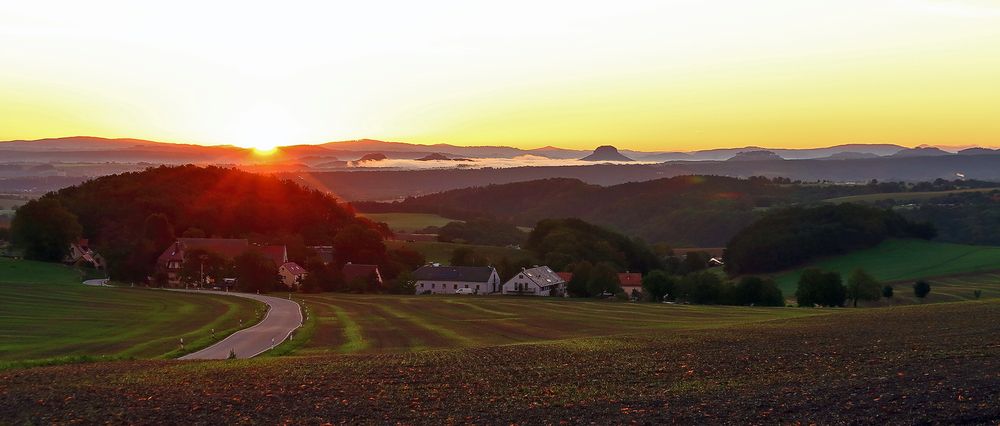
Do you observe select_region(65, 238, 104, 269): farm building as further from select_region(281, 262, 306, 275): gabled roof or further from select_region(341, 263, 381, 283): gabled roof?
select_region(341, 263, 381, 283): gabled roof

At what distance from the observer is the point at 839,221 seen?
4884 inches

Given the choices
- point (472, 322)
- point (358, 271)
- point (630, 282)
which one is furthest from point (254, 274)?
point (472, 322)

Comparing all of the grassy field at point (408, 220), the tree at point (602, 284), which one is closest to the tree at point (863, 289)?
the tree at point (602, 284)

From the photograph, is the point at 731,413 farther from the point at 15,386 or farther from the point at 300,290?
the point at 300,290

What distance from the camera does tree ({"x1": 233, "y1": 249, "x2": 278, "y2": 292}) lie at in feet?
289

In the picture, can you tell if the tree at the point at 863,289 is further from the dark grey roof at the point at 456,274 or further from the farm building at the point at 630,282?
the dark grey roof at the point at 456,274

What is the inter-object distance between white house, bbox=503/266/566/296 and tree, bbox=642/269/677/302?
54.2 feet

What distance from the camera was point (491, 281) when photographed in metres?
107

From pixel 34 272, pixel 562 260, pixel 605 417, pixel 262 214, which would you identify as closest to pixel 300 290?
pixel 34 272

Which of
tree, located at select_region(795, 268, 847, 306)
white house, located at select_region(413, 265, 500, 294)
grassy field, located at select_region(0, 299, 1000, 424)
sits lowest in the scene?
white house, located at select_region(413, 265, 500, 294)

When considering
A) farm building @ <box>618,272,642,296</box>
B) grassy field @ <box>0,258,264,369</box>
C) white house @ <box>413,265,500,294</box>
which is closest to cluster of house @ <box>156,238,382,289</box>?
white house @ <box>413,265,500,294</box>

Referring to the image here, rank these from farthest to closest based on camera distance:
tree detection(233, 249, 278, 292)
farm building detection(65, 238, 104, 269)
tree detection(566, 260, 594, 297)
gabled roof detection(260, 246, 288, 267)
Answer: farm building detection(65, 238, 104, 269) → gabled roof detection(260, 246, 288, 267) → tree detection(566, 260, 594, 297) → tree detection(233, 249, 278, 292)

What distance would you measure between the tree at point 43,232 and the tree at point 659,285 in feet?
217

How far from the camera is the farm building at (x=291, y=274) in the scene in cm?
9325
